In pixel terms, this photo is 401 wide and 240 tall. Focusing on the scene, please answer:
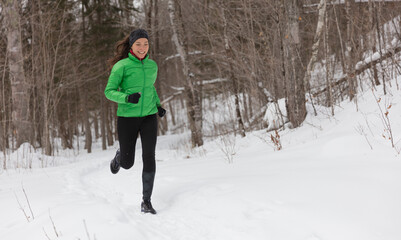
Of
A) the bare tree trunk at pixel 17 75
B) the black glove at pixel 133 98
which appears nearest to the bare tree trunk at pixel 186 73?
the bare tree trunk at pixel 17 75

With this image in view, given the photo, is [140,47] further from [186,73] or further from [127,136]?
[186,73]

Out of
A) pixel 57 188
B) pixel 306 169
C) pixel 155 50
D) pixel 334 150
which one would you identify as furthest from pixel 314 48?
pixel 155 50

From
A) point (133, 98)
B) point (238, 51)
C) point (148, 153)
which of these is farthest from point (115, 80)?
point (238, 51)

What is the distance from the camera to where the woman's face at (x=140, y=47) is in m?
2.80

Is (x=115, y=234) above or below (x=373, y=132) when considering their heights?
below

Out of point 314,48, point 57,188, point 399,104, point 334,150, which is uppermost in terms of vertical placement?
point 314,48

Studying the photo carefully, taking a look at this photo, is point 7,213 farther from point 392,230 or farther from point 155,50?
point 155,50

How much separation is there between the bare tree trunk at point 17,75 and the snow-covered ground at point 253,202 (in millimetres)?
5407

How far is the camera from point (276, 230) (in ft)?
6.75

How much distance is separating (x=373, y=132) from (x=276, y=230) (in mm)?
2467

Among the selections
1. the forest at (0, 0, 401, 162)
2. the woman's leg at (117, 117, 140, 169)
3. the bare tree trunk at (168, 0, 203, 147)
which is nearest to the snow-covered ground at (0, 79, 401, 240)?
the woman's leg at (117, 117, 140, 169)

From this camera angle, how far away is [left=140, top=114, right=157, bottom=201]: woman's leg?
9.53ft

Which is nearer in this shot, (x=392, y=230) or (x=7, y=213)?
(x=392, y=230)

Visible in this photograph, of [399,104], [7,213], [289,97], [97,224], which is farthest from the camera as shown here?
[289,97]
